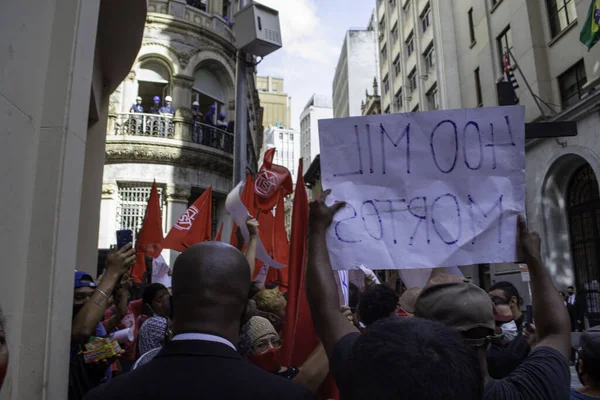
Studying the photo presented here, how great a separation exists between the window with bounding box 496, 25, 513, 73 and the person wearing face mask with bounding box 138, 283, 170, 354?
1826 centimetres

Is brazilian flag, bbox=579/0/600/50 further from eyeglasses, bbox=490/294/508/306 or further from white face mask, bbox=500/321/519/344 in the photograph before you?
eyeglasses, bbox=490/294/508/306

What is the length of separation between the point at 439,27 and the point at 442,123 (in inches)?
1022

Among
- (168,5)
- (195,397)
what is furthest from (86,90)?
(168,5)

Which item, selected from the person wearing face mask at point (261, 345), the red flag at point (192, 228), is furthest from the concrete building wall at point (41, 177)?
the red flag at point (192, 228)

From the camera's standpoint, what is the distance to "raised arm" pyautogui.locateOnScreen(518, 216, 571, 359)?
Answer: 176 centimetres

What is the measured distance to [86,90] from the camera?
331 centimetres

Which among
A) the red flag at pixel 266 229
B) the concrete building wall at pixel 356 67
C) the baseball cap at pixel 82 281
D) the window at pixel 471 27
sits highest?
the concrete building wall at pixel 356 67

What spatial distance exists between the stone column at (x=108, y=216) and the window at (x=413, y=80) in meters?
21.7

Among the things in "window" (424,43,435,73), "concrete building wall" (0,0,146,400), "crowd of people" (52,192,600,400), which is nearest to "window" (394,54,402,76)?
"window" (424,43,435,73)

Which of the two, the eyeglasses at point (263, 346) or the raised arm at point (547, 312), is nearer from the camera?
the raised arm at point (547, 312)

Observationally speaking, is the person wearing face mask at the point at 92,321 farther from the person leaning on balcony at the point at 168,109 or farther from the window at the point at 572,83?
the window at the point at 572,83

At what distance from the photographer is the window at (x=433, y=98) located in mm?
27350

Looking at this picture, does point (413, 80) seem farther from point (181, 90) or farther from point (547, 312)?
point (547, 312)

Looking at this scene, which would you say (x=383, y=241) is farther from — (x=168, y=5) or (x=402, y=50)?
(x=402, y=50)
